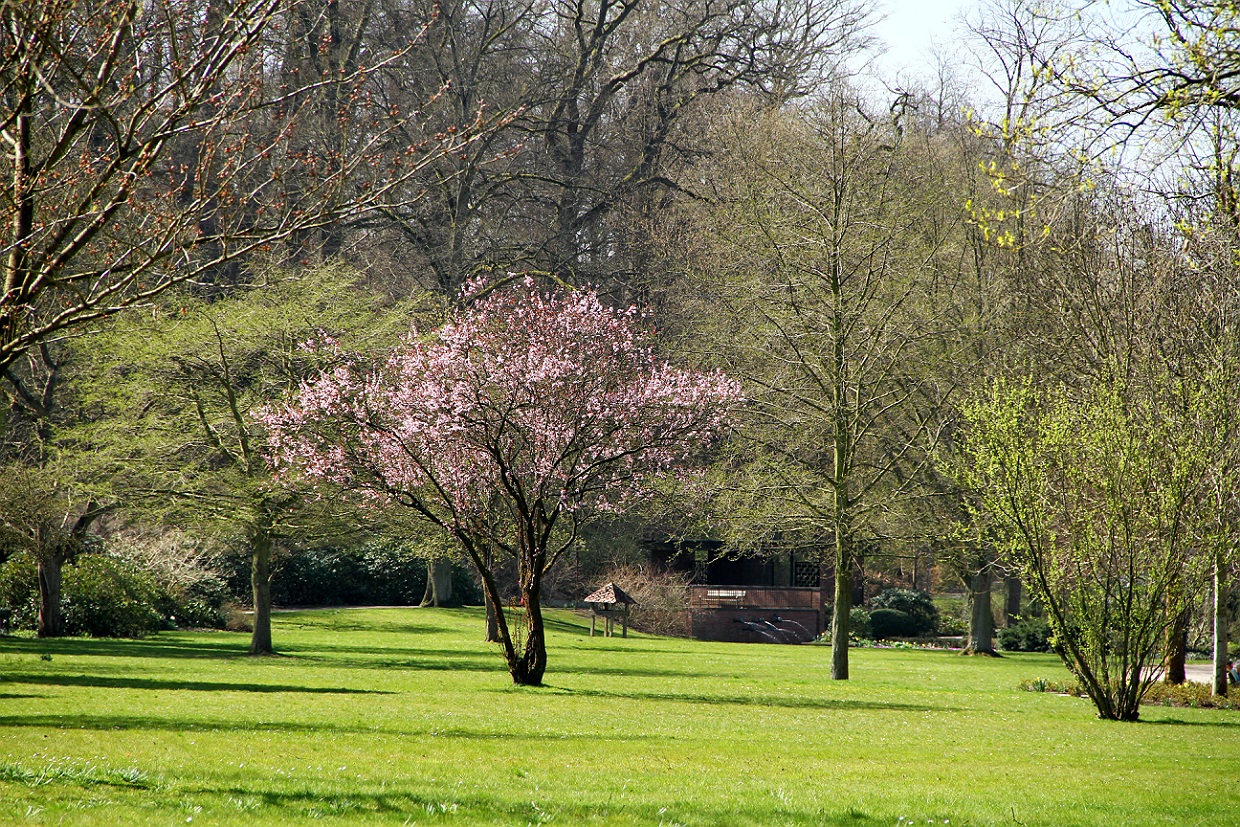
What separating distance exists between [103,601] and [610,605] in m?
13.6

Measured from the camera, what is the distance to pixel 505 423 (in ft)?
61.1

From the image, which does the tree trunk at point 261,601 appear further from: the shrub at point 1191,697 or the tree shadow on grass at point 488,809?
the shrub at point 1191,697

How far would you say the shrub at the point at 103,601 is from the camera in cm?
2559

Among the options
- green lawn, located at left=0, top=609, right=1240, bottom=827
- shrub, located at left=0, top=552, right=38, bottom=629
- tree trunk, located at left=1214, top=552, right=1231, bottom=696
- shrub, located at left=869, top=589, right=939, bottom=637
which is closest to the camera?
green lawn, located at left=0, top=609, right=1240, bottom=827

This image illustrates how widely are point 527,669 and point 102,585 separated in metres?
12.3

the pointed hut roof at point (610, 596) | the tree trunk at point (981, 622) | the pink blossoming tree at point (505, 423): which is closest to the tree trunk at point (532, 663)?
the pink blossoming tree at point (505, 423)

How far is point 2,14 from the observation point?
6.35 meters

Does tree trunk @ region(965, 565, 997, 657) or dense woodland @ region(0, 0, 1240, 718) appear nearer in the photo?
dense woodland @ region(0, 0, 1240, 718)

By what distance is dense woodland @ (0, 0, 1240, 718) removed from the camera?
8.54 meters

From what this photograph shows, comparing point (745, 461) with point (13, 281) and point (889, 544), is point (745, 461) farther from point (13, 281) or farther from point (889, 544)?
point (13, 281)

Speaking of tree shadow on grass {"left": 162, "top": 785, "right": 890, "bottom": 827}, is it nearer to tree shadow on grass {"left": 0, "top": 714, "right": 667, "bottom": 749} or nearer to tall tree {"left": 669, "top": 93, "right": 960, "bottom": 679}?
tree shadow on grass {"left": 0, "top": 714, "right": 667, "bottom": 749}

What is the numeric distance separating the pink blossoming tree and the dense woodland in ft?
4.58

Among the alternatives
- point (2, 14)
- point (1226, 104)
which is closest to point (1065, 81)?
point (1226, 104)

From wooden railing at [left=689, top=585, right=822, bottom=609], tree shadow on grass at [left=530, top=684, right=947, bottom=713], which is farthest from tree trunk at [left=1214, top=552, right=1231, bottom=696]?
wooden railing at [left=689, top=585, right=822, bottom=609]
